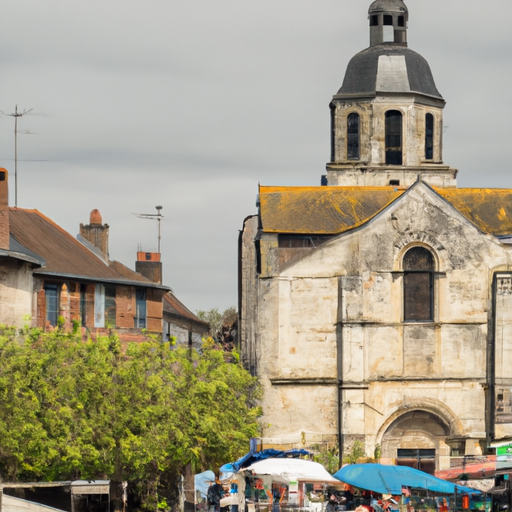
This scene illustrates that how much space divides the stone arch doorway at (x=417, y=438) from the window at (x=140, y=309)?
33.9ft

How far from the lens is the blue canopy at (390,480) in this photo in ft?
138

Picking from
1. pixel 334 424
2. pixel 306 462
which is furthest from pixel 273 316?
pixel 306 462

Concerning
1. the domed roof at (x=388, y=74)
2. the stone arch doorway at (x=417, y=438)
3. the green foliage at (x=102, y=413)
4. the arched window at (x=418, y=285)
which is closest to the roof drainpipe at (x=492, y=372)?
the stone arch doorway at (x=417, y=438)

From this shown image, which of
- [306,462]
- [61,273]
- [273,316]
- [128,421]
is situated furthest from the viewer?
[273,316]

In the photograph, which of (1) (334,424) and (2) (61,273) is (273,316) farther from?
(2) (61,273)

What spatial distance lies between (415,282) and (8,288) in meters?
16.2

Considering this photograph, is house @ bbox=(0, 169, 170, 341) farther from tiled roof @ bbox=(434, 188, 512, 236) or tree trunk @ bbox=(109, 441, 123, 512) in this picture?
tiled roof @ bbox=(434, 188, 512, 236)

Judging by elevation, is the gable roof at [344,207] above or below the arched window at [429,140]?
below

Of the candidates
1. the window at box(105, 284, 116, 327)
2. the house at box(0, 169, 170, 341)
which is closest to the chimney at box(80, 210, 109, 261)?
the house at box(0, 169, 170, 341)

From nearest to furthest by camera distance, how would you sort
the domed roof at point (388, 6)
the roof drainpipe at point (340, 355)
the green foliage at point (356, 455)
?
the green foliage at point (356, 455), the roof drainpipe at point (340, 355), the domed roof at point (388, 6)

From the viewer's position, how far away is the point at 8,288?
53.8 m

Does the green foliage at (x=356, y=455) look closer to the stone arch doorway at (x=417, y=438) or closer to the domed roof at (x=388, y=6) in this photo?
the stone arch doorway at (x=417, y=438)

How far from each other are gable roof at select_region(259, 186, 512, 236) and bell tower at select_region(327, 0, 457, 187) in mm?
4364

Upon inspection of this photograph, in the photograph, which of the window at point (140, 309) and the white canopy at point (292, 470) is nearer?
the white canopy at point (292, 470)
